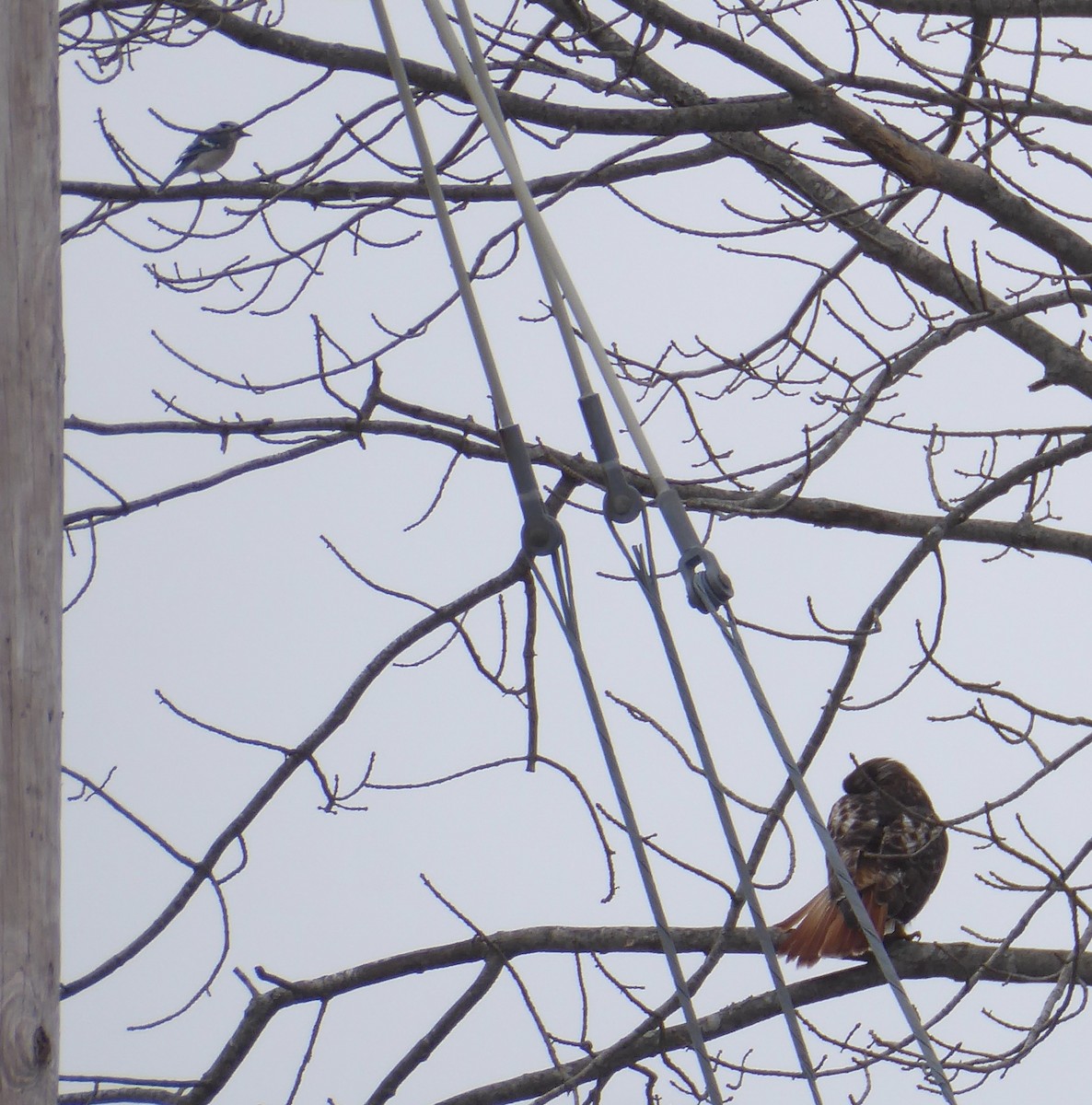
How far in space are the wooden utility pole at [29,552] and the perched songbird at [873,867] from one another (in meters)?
2.14

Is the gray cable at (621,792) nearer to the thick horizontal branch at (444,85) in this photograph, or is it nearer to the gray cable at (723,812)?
the gray cable at (723,812)

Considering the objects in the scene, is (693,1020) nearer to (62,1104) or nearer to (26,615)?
(26,615)

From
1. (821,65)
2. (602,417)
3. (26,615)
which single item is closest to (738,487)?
(821,65)

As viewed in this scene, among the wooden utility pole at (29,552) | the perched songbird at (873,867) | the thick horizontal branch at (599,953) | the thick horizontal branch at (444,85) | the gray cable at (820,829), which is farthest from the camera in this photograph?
the perched songbird at (873,867)

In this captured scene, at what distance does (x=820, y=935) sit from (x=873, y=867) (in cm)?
50

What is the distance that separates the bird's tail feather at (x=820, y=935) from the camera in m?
3.14

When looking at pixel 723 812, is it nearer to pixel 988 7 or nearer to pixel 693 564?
pixel 693 564

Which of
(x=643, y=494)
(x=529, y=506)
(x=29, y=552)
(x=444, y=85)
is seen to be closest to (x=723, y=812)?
(x=529, y=506)

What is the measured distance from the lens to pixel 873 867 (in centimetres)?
361

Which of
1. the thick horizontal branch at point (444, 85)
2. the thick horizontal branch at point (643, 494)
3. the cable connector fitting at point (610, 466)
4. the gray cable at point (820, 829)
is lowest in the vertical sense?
the gray cable at point (820, 829)

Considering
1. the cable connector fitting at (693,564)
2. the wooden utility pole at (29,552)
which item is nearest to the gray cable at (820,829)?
the cable connector fitting at (693,564)

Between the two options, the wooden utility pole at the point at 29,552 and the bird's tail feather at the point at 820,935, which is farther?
the bird's tail feather at the point at 820,935

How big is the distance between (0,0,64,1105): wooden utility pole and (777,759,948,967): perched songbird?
2.14 metres

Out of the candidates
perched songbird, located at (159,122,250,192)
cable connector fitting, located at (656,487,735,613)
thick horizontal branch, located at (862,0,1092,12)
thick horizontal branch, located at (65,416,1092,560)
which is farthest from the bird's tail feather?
perched songbird, located at (159,122,250,192)
